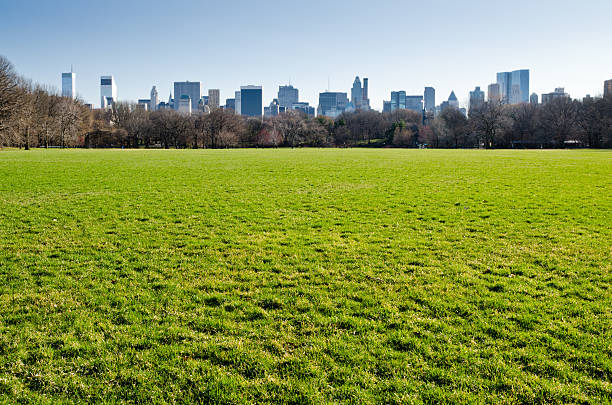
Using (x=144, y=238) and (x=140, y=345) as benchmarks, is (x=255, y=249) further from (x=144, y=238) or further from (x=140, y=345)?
(x=140, y=345)

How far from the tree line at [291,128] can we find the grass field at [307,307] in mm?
82473

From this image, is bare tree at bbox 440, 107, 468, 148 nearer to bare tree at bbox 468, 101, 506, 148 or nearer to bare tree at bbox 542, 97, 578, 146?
bare tree at bbox 468, 101, 506, 148

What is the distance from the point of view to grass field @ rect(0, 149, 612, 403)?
4.90 m

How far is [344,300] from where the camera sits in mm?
7121

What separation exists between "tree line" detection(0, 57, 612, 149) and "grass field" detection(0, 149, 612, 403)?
271ft

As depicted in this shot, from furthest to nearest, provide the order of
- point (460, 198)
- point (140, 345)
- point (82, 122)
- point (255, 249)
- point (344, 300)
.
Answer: point (82, 122)
point (460, 198)
point (255, 249)
point (344, 300)
point (140, 345)

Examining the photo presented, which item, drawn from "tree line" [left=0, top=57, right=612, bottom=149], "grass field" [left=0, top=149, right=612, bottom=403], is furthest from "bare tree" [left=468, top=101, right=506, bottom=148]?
"grass field" [left=0, top=149, right=612, bottom=403]

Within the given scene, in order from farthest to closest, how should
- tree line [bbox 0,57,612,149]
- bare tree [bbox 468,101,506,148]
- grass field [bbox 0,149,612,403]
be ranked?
1. bare tree [bbox 468,101,506,148]
2. tree line [bbox 0,57,612,149]
3. grass field [bbox 0,149,612,403]

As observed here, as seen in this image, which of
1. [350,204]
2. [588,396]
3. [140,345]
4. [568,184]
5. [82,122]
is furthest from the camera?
[82,122]

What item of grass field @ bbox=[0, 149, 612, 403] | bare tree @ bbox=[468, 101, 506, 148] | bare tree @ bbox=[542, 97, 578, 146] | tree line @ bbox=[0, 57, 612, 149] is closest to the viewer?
grass field @ bbox=[0, 149, 612, 403]

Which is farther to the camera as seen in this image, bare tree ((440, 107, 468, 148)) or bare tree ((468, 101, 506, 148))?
bare tree ((440, 107, 468, 148))

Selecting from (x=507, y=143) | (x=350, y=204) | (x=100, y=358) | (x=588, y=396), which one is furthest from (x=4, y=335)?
(x=507, y=143)

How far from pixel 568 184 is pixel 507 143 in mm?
115575

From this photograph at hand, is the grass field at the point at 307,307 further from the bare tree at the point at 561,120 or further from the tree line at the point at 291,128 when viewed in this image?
the bare tree at the point at 561,120
